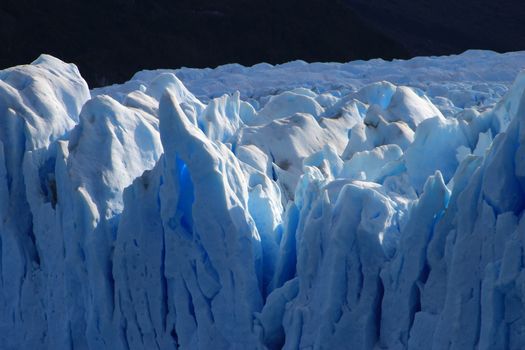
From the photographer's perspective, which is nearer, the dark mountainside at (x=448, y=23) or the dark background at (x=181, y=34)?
the dark background at (x=181, y=34)

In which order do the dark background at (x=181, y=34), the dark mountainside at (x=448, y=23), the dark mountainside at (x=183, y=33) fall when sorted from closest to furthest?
the dark background at (x=181, y=34) → the dark mountainside at (x=183, y=33) → the dark mountainside at (x=448, y=23)

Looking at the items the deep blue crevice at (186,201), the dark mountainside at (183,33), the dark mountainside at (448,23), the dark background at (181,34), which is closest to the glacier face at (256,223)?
the deep blue crevice at (186,201)

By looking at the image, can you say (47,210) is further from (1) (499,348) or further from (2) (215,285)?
(1) (499,348)

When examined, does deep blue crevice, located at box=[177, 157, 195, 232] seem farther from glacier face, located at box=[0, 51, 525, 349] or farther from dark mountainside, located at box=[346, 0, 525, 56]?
dark mountainside, located at box=[346, 0, 525, 56]

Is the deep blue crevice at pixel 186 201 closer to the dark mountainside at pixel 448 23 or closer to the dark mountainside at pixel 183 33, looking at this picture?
the dark mountainside at pixel 183 33

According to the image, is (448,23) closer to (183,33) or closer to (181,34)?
(183,33)

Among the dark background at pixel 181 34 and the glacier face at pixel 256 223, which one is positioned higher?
the glacier face at pixel 256 223
